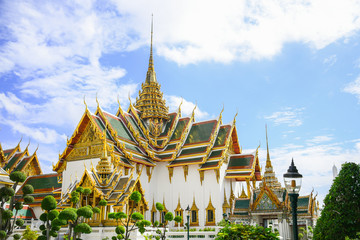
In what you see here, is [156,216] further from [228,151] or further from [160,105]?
[160,105]

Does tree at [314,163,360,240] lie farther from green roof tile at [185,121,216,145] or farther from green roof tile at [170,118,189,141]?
green roof tile at [170,118,189,141]

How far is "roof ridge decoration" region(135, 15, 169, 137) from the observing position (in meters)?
26.5

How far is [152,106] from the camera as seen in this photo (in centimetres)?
2733

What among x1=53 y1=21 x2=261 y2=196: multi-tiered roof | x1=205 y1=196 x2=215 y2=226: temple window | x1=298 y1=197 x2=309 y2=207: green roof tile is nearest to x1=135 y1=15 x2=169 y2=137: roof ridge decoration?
x1=53 y1=21 x2=261 y2=196: multi-tiered roof

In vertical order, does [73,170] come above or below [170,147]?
below

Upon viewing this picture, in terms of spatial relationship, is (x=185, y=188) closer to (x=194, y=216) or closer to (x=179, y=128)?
(x=194, y=216)

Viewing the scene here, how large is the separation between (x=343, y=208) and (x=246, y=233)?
10.8 ft

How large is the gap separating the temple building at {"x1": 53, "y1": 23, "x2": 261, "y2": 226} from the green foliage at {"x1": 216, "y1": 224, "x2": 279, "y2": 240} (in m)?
13.7

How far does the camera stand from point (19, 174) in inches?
439

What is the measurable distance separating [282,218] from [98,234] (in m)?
7.88

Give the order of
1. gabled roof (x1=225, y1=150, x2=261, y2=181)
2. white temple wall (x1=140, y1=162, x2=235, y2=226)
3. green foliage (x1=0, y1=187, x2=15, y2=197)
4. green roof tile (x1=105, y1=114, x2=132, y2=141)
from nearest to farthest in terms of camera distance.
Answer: green foliage (x1=0, y1=187, x2=15, y2=197) → white temple wall (x1=140, y1=162, x2=235, y2=226) → gabled roof (x1=225, y1=150, x2=261, y2=181) → green roof tile (x1=105, y1=114, x2=132, y2=141)

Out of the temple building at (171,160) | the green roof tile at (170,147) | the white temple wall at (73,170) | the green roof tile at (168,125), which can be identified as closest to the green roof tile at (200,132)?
the temple building at (171,160)

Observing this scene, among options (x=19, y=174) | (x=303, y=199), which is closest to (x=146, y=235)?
(x=19, y=174)

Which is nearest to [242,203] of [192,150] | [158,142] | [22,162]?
[192,150]
